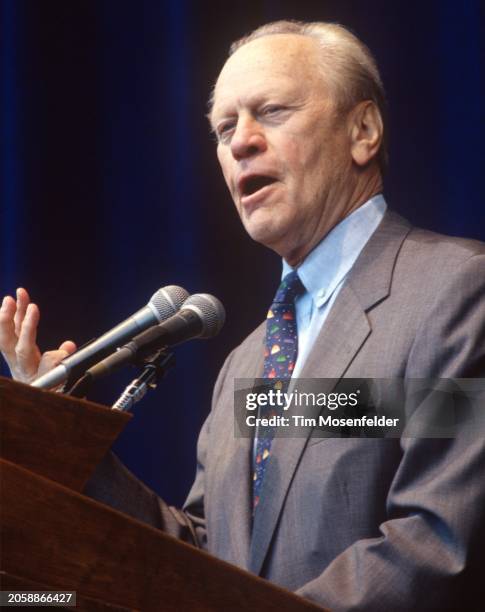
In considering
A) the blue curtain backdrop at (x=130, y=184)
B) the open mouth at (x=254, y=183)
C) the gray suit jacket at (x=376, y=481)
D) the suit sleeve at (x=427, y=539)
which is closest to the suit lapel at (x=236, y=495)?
the gray suit jacket at (x=376, y=481)

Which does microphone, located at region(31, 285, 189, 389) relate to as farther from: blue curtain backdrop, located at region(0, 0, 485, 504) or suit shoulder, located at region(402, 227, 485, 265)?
blue curtain backdrop, located at region(0, 0, 485, 504)

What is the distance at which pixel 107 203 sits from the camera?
2.71 metres

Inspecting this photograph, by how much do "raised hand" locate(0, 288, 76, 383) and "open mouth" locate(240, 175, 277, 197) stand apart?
0.51 meters

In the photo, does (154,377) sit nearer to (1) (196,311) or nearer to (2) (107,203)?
(1) (196,311)

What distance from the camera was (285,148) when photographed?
1.89m

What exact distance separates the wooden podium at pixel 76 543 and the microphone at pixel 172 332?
244 millimetres

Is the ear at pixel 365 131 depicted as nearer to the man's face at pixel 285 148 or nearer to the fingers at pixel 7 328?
the man's face at pixel 285 148

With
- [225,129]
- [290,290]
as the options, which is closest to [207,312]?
[290,290]

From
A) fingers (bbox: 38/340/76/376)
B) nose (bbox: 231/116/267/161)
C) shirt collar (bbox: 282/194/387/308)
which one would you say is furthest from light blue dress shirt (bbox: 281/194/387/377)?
fingers (bbox: 38/340/76/376)

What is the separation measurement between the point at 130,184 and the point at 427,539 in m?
1.72

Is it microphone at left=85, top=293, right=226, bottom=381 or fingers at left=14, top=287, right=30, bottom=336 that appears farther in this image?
fingers at left=14, top=287, right=30, bottom=336

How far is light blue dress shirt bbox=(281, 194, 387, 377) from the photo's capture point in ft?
5.93

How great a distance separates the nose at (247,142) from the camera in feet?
6.20

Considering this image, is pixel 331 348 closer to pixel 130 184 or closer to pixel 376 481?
pixel 376 481
